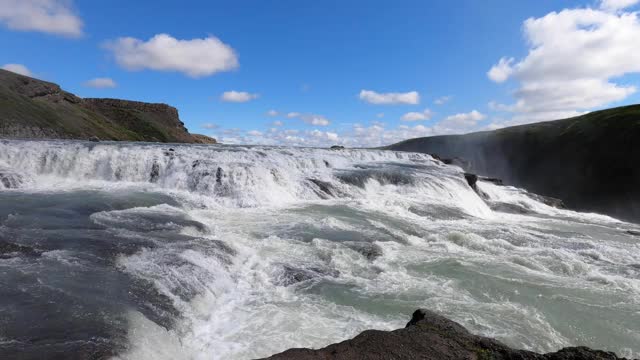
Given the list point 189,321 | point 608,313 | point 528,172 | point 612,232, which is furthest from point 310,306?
point 528,172

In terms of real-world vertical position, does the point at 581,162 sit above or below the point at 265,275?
above

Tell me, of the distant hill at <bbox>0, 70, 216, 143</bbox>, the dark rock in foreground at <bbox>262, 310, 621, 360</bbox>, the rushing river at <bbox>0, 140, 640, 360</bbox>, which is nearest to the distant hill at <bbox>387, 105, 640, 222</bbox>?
the rushing river at <bbox>0, 140, 640, 360</bbox>

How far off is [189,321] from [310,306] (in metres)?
2.54

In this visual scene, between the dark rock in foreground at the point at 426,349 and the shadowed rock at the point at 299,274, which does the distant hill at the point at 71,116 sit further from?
the dark rock in foreground at the point at 426,349

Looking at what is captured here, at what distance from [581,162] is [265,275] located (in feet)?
174

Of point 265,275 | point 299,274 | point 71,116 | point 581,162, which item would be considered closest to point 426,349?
point 299,274

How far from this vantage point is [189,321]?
7.47m

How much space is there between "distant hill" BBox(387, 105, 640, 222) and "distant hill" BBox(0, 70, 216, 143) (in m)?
85.3

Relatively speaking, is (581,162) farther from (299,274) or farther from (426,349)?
(426,349)

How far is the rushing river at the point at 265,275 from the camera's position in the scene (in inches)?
271

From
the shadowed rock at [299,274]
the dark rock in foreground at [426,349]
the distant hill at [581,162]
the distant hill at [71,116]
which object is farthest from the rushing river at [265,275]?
the distant hill at [71,116]

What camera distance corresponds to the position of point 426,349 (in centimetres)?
527

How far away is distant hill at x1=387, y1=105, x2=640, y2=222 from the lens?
43.7 meters

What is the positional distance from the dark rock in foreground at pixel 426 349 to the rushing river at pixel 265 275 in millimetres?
1835
